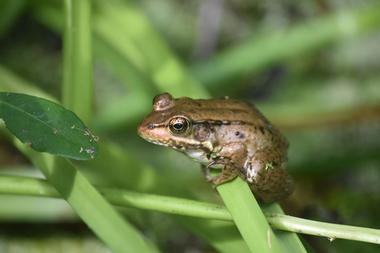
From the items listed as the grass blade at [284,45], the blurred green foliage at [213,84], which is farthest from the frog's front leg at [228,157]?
the grass blade at [284,45]

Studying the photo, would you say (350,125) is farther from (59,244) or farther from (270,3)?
(59,244)

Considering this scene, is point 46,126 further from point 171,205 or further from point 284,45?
point 284,45

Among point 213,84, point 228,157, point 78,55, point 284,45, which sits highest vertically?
point 284,45

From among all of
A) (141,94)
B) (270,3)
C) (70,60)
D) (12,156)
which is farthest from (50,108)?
(270,3)

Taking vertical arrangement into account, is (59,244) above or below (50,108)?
above

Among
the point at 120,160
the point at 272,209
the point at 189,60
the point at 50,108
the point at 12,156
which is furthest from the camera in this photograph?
the point at 189,60

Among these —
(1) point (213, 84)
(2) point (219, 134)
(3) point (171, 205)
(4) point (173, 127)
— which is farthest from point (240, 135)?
(1) point (213, 84)

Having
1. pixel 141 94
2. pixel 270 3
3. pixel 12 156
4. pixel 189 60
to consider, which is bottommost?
pixel 12 156

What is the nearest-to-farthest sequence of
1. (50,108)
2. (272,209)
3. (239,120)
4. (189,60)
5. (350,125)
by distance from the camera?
(50,108)
(272,209)
(239,120)
(350,125)
(189,60)
